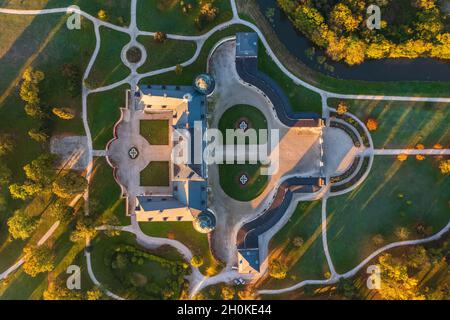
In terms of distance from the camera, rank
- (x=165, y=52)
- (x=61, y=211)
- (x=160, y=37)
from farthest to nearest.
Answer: (x=165, y=52) < (x=160, y=37) < (x=61, y=211)

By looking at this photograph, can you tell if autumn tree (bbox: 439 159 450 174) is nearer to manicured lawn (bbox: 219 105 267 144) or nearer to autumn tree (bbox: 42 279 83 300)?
manicured lawn (bbox: 219 105 267 144)

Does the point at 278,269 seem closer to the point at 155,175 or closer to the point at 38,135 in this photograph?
the point at 155,175

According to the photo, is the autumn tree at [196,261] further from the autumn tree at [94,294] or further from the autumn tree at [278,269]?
the autumn tree at [94,294]

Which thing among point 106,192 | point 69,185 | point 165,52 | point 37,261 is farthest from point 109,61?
point 37,261

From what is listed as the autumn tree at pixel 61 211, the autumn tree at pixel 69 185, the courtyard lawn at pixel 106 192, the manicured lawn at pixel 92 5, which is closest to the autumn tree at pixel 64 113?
the courtyard lawn at pixel 106 192

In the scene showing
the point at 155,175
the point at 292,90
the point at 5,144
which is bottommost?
the point at 155,175

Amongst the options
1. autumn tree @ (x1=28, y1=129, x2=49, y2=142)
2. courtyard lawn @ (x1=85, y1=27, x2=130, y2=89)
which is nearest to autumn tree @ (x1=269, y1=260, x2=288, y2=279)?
courtyard lawn @ (x1=85, y1=27, x2=130, y2=89)

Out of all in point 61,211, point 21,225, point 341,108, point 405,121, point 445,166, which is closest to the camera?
point 21,225
